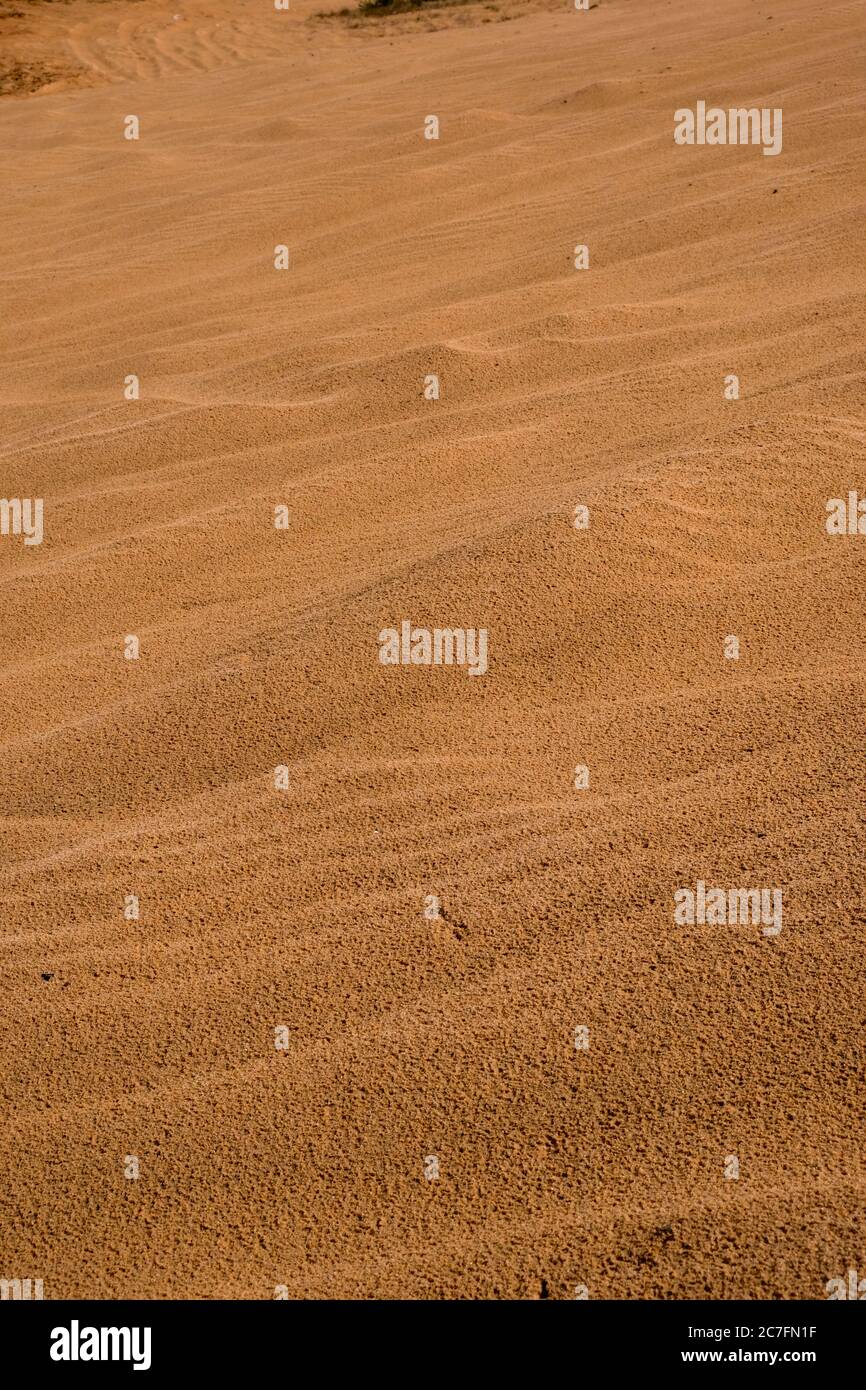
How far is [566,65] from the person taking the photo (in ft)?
30.2

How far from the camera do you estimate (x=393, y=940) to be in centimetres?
243

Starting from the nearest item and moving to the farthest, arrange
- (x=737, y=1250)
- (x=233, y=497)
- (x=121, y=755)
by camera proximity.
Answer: (x=737, y=1250) → (x=121, y=755) → (x=233, y=497)

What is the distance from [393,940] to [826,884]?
805 mm

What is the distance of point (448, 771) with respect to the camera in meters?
2.84

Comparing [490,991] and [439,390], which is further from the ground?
[439,390]

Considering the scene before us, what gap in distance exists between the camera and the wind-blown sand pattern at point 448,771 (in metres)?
2.01

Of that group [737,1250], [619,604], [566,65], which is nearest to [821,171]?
[566,65]

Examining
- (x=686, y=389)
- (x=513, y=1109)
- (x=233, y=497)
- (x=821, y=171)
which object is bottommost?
(x=513, y=1109)

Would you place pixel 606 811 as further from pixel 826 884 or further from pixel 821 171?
pixel 821 171

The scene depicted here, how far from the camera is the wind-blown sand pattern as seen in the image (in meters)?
2.01

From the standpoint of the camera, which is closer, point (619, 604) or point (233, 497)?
point (619, 604)

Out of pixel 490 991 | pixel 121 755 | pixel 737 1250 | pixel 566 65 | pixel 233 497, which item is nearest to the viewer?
pixel 737 1250

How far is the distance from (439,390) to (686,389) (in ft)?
2.85

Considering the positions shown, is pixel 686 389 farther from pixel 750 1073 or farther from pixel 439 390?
pixel 750 1073
